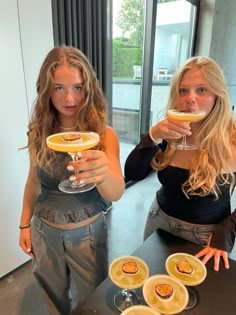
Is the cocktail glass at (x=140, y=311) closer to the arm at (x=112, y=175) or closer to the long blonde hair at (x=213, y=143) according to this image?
the arm at (x=112, y=175)

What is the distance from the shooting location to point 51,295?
124 cm

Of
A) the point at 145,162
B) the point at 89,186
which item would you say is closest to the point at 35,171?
the point at 89,186

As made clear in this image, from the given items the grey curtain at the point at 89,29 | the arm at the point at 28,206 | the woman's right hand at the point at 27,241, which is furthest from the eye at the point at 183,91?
the grey curtain at the point at 89,29

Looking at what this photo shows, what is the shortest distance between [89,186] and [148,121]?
2949 mm

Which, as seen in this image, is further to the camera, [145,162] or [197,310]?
[145,162]

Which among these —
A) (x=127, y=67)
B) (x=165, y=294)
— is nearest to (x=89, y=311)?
(x=165, y=294)

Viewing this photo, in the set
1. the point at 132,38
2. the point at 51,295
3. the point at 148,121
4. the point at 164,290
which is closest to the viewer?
the point at 164,290

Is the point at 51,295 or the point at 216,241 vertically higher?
the point at 216,241

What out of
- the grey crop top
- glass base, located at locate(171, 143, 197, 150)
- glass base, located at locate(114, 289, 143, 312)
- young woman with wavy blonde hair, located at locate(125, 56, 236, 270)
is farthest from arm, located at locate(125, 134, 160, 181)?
glass base, located at locate(114, 289, 143, 312)

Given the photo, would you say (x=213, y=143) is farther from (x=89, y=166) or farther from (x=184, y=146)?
(x=89, y=166)

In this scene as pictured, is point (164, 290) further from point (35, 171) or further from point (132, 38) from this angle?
point (132, 38)

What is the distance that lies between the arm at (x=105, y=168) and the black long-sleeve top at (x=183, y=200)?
14cm

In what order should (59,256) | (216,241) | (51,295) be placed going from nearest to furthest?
(216,241), (59,256), (51,295)

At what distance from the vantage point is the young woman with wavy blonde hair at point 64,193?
1069mm
